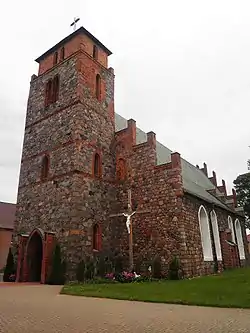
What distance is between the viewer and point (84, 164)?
2100 centimetres

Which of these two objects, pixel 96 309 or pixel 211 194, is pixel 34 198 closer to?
pixel 96 309

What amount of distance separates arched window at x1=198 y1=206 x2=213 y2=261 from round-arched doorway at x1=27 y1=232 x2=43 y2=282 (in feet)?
37.7

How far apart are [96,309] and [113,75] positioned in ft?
72.2

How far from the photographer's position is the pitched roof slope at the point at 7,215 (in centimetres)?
4109

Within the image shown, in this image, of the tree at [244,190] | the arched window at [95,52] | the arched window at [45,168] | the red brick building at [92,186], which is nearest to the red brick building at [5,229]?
the red brick building at [92,186]

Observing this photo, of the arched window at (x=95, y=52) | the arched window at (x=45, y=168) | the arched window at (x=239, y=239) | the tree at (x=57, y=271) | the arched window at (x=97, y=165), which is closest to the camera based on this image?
the tree at (x=57, y=271)

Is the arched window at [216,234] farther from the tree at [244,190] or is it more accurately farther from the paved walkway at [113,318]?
the paved walkway at [113,318]

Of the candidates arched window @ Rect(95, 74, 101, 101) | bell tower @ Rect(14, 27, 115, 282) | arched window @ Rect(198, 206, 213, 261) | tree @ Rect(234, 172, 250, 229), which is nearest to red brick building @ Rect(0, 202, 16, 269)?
bell tower @ Rect(14, 27, 115, 282)

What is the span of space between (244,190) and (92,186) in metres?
24.3

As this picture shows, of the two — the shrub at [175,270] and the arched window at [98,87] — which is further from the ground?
the arched window at [98,87]

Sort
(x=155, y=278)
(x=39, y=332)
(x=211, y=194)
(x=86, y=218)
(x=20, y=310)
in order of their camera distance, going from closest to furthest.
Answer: (x=39, y=332), (x=20, y=310), (x=155, y=278), (x=86, y=218), (x=211, y=194)

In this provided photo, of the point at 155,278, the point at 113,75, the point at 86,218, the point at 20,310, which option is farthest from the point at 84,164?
the point at 20,310

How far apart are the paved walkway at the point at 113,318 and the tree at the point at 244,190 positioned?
98.3 feet

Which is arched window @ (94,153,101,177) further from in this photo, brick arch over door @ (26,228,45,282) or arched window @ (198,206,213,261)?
arched window @ (198,206,213,261)
